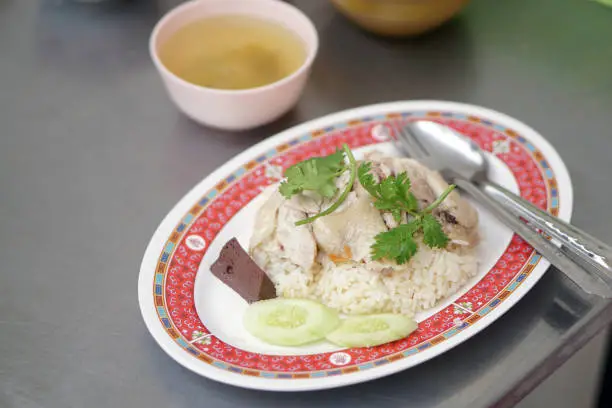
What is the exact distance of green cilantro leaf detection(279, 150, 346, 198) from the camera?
43.3 inches

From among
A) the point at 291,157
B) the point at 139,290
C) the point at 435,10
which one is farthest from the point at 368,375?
the point at 435,10

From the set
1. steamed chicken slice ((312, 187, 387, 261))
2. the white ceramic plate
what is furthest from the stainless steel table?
steamed chicken slice ((312, 187, 387, 261))

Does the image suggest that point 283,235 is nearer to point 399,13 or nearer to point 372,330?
point 372,330

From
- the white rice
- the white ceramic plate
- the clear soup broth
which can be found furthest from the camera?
the clear soup broth

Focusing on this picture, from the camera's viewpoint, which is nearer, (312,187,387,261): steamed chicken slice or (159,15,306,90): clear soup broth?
(312,187,387,261): steamed chicken slice

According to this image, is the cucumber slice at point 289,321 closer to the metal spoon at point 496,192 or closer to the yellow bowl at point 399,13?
the metal spoon at point 496,192

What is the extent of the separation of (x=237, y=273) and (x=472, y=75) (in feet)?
2.40

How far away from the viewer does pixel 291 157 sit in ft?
4.25

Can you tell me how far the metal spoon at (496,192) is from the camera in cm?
103

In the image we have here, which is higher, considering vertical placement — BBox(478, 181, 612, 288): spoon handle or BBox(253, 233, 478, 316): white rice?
BBox(478, 181, 612, 288): spoon handle

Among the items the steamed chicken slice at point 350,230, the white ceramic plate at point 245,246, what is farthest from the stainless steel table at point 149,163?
the steamed chicken slice at point 350,230

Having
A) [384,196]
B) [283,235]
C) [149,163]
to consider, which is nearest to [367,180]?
[384,196]

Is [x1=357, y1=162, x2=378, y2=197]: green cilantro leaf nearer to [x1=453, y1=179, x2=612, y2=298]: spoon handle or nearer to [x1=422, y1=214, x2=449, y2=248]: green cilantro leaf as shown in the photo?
[x1=422, y1=214, x2=449, y2=248]: green cilantro leaf

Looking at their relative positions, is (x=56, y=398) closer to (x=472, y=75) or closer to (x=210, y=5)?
(x=210, y=5)
